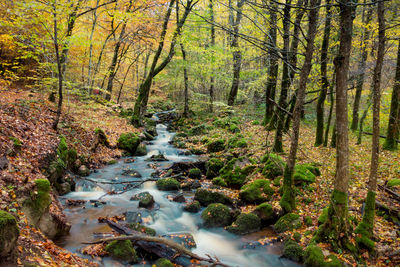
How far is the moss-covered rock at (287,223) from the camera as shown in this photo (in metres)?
6.81

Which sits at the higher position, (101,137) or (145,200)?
(101,137)

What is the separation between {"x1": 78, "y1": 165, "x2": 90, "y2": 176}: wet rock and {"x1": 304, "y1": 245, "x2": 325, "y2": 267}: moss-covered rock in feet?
28.7

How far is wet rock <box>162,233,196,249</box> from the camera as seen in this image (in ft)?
21.7

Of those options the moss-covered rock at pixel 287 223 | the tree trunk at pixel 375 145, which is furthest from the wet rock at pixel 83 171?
the tree trunk at pixel 375 145

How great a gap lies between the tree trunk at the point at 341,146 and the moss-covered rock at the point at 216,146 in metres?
9.69

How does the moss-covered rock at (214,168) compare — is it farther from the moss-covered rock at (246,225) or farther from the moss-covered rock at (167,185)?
the moss-covered rock at (246,225)

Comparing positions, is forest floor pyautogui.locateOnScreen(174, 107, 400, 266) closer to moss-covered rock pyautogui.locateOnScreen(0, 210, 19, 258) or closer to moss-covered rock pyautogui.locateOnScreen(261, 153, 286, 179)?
moss-covered rock pyautogui.locateOnScreen(261, 153, 286, 179)

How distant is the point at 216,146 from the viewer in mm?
15320

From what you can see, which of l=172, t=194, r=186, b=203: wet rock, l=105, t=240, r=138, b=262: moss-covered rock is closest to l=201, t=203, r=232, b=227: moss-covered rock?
l=172, t=194, r=186, b=203: wet rock

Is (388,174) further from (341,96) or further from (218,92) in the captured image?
(218,92)

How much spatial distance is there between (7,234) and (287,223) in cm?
644

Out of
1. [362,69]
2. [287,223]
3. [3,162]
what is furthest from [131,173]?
[362,69]

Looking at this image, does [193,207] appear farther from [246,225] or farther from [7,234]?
[7,234]

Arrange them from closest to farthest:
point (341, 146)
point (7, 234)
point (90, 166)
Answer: point (7, 234)
point (341, 146)
point (90, 166)
